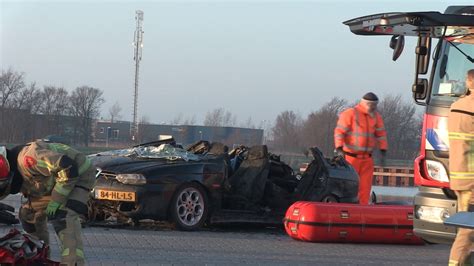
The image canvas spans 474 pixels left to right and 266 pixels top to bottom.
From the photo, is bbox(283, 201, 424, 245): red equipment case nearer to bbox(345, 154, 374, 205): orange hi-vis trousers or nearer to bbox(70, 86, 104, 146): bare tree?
bbox(345, 154, 374, 205): orange hi-vis trousers

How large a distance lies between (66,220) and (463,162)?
141 inches

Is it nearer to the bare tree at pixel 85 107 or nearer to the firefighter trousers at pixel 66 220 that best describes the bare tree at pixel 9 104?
the bare tree at pixel 85 107

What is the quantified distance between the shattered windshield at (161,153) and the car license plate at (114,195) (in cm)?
98

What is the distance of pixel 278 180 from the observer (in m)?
12.0

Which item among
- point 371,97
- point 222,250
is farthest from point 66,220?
point 371,97

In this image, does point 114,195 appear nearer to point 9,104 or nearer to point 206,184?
point 206,184

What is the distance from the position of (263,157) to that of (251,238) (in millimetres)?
1519

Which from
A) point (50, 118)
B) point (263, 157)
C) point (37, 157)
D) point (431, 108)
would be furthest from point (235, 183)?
point (50, 118)

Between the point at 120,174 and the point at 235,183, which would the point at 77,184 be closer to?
the point at 120,174

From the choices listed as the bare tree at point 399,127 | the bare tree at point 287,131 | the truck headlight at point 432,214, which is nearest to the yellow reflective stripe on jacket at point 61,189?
the truck headlight at point 432,214

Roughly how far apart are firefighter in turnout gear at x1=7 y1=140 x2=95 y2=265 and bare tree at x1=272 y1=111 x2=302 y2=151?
34.7m

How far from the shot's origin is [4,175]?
620cm

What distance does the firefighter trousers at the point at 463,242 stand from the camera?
682cm

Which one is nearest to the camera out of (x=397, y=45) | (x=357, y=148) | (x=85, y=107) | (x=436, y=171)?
(x=436, y=171)
